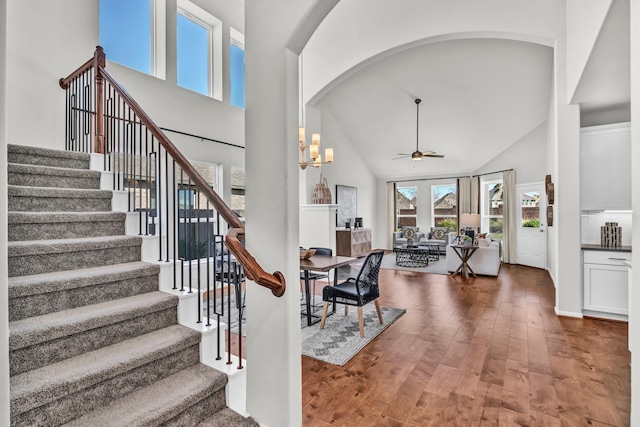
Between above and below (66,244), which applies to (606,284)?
below

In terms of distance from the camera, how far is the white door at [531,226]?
7138 mm

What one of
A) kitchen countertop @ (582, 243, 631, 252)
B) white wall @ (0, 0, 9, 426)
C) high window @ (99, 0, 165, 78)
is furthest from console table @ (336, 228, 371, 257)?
white wall @ (0, 0, 9, 426)

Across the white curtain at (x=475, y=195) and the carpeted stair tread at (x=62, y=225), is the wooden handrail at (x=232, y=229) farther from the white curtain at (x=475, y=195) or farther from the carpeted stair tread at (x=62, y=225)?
the white curtain at (x=475, y=195)

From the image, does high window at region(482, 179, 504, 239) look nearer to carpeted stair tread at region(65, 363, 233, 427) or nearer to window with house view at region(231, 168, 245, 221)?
window with house view at region(231, 168, 245, 221)

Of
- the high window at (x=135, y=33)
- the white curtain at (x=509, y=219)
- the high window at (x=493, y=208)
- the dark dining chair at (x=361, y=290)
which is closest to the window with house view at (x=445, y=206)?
the high window at (x=493, y=208)

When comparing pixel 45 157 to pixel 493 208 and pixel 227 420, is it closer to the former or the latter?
pixel 227 420

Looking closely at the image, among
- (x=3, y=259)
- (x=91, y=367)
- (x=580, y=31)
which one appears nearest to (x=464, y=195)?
(x=580, y=31)

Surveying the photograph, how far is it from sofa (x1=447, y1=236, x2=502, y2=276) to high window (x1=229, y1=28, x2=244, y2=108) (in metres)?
5.32

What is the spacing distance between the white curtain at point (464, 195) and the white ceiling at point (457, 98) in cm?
34

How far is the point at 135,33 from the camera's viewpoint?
181 inches

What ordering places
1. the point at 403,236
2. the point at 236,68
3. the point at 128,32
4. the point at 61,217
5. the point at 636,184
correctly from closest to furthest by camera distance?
the point at 636,184 → the point at 61,217 → the point at 128,32 → the point at 236,68 → the point at 403,236

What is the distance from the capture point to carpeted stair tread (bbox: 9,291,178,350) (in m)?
1.48

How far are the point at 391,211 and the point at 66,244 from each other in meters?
9.82

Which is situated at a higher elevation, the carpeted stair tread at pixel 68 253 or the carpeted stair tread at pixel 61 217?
the carpeted stair tread at pixel 61 217
